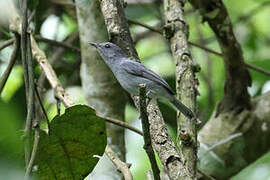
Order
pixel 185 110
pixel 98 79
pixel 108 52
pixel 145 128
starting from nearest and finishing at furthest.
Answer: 1. pixel 145 128
2. pixel 185 110
3. pixel 108 52
4. pixel 98 79

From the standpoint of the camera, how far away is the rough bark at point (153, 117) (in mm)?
2152

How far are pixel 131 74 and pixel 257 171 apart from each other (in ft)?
6.78

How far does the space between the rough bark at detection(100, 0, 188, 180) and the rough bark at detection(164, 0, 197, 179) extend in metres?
0.20

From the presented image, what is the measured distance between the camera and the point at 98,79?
12.0 ft

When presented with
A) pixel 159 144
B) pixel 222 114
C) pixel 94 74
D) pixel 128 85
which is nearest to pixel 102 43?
pixel 94 74

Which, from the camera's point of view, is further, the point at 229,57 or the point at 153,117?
the point at 229,57

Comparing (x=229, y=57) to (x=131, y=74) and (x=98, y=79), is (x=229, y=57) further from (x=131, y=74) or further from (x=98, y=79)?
(x=98, y=79)

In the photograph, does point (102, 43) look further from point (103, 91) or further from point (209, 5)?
point (209, 5)

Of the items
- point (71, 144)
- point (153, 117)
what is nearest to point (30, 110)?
point (71, 144)

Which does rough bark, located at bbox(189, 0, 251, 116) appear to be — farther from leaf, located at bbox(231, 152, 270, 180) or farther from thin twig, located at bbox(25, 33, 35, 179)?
thin twig, located at bbox(25, 33, 35, 179)

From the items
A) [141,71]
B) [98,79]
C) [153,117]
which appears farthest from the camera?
[98,79]

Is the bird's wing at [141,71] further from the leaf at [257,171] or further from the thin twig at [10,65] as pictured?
the leaf at [257,171]

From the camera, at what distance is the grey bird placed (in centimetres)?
328

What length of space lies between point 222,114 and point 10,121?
3.30 meters
